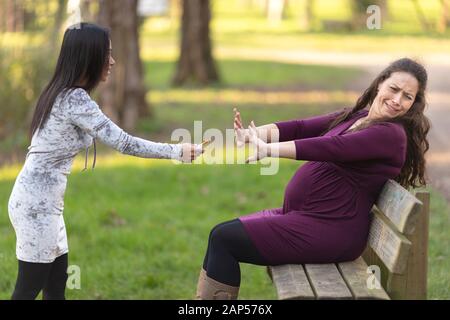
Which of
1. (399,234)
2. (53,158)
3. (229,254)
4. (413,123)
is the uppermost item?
(413,123)

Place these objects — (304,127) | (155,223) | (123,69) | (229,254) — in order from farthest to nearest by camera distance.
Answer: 1. (123,69)
2. (155,223)
3. (304,127)
4. (229,254)

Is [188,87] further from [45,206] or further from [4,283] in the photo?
[45,206]

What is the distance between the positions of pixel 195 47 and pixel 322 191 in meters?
15.4

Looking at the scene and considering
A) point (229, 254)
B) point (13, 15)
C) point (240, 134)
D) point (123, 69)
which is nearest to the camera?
point (229, 254)

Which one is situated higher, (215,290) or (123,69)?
(123,69)

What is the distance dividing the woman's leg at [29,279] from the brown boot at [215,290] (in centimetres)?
78

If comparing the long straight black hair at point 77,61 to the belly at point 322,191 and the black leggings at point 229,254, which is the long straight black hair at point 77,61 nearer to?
the black leggings at point 229,254

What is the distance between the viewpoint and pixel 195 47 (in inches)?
767

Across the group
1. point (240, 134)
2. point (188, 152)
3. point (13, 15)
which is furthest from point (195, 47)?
point (188, 152)

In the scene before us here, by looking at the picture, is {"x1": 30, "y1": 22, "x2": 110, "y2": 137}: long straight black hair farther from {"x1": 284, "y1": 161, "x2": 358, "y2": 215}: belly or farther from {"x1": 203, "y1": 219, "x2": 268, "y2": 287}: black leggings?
{"x1": 284, "y1": 161, "x2": 358, "y2": 215}: belly

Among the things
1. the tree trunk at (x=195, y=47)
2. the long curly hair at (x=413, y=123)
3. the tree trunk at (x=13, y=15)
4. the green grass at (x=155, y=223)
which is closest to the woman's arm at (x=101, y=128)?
the long curly hair at (x=413, y=123)

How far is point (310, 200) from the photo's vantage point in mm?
4355

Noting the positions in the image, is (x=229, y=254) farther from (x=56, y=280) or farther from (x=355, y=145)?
(x=56, y=280)

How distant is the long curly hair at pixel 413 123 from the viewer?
430 cm
